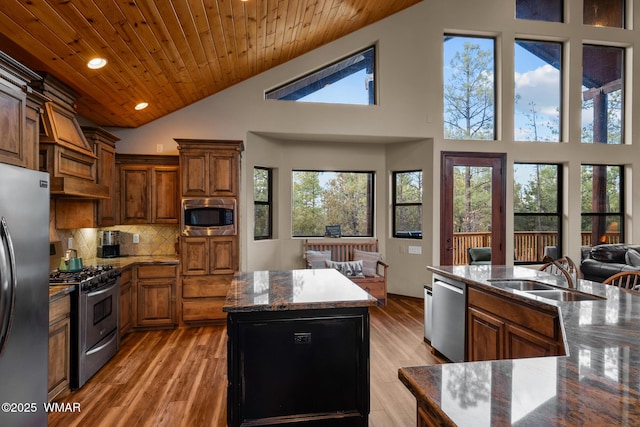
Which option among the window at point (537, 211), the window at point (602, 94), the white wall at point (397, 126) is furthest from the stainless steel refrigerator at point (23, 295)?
the window at point (602, 94)

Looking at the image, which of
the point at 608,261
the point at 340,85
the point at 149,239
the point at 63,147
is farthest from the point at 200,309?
the point at 608,261

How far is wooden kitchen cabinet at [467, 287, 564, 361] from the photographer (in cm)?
208

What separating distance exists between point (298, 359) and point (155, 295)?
279cm

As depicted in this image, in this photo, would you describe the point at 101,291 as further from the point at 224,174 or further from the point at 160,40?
the point at 160,40

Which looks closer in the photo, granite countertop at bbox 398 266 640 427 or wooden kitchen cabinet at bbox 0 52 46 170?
granite countertop at bbox 398 266 640 427

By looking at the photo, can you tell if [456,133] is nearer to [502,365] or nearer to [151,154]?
[151,154]

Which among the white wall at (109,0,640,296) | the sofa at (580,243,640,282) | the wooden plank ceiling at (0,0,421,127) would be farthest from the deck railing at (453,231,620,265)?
the wooden plank ceiling at (0,0,421,127)

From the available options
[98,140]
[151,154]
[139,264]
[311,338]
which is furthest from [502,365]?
[151,154]

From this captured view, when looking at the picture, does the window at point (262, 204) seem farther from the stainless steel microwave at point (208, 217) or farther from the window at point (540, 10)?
the window at point (540, 10)

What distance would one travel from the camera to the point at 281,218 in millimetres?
6035

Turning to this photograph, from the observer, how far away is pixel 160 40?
3.14m

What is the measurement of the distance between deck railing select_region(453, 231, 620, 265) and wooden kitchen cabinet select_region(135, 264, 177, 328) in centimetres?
428

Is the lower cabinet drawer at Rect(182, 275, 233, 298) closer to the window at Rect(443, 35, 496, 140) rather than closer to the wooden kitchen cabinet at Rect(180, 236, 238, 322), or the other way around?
the wooden kitchen cabinet at Rect(180, 236, 238, 322)

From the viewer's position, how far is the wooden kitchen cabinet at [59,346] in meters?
2.59
